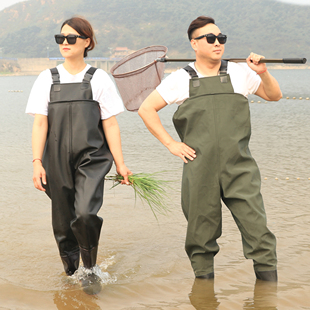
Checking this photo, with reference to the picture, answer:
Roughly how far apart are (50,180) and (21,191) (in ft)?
12.6

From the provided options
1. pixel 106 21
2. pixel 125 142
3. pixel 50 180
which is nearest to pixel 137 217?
pixel 50 180

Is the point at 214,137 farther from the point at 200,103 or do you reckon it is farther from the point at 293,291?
the point at 293,291

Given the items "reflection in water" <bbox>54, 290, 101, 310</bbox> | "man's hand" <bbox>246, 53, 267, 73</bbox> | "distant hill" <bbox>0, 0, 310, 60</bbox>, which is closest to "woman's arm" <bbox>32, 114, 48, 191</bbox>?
"reflection in water" <bbox>54, 290, 101, 310</bbox>

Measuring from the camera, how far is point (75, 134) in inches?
130

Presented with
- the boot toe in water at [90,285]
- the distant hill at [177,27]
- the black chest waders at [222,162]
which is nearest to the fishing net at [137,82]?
the black chest waders at [222,162]

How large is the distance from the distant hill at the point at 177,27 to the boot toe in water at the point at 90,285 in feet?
429

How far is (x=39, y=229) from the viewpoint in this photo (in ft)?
17.5

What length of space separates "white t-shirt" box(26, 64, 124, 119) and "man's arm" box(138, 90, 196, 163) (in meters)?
0.22

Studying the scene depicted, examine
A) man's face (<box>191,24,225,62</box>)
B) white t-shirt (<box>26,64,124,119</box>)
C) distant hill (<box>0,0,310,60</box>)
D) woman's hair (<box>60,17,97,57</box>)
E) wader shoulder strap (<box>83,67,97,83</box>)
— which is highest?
distant hill (<box>0,0,310,60</box>)

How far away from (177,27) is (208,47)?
163 m

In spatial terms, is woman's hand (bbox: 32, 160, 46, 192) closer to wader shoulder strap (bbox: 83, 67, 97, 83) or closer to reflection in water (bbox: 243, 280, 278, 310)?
wader shoulder strap (bbox: 83, 67, 97, 83)

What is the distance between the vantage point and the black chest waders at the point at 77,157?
3.30 meters

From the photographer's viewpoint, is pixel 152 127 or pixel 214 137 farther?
pixel 152 127

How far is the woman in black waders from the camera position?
130 inches
